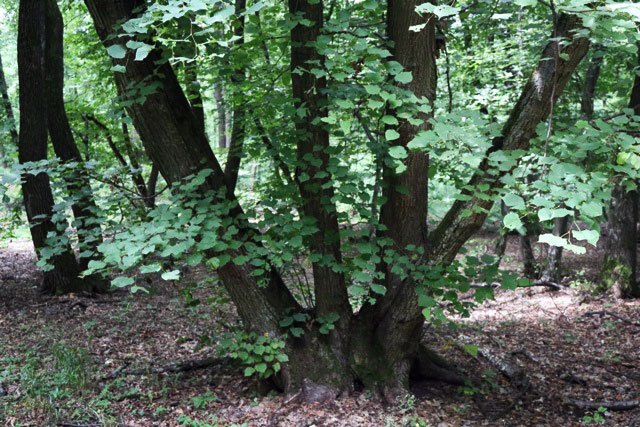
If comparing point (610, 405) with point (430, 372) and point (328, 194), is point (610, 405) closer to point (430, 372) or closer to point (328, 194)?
point (430, 372)

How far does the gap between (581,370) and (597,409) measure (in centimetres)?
96

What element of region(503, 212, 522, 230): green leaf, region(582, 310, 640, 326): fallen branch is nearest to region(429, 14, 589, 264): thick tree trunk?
region(503, 212, 522, 230): green leaf

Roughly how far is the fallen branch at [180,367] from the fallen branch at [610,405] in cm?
317

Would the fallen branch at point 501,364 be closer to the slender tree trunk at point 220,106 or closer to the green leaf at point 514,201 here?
the green leaf at point 514,201

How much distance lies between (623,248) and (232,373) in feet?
20.9

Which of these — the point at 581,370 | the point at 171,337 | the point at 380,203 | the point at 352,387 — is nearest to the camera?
the point at 380,203

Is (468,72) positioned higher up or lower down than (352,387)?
higher up

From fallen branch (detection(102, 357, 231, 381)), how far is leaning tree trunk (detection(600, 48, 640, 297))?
6239 millimetres

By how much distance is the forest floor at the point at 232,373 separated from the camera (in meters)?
3.95

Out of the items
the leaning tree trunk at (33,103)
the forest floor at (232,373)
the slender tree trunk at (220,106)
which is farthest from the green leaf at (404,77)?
the leaning tree trunk at (33,103)

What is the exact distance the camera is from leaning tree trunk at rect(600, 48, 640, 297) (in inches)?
303

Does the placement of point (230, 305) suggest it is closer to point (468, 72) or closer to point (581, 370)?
point (581, 370)

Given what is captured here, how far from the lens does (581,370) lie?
202 inches

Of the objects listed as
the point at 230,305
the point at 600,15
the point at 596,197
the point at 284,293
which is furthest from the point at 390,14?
the point at 230,305
